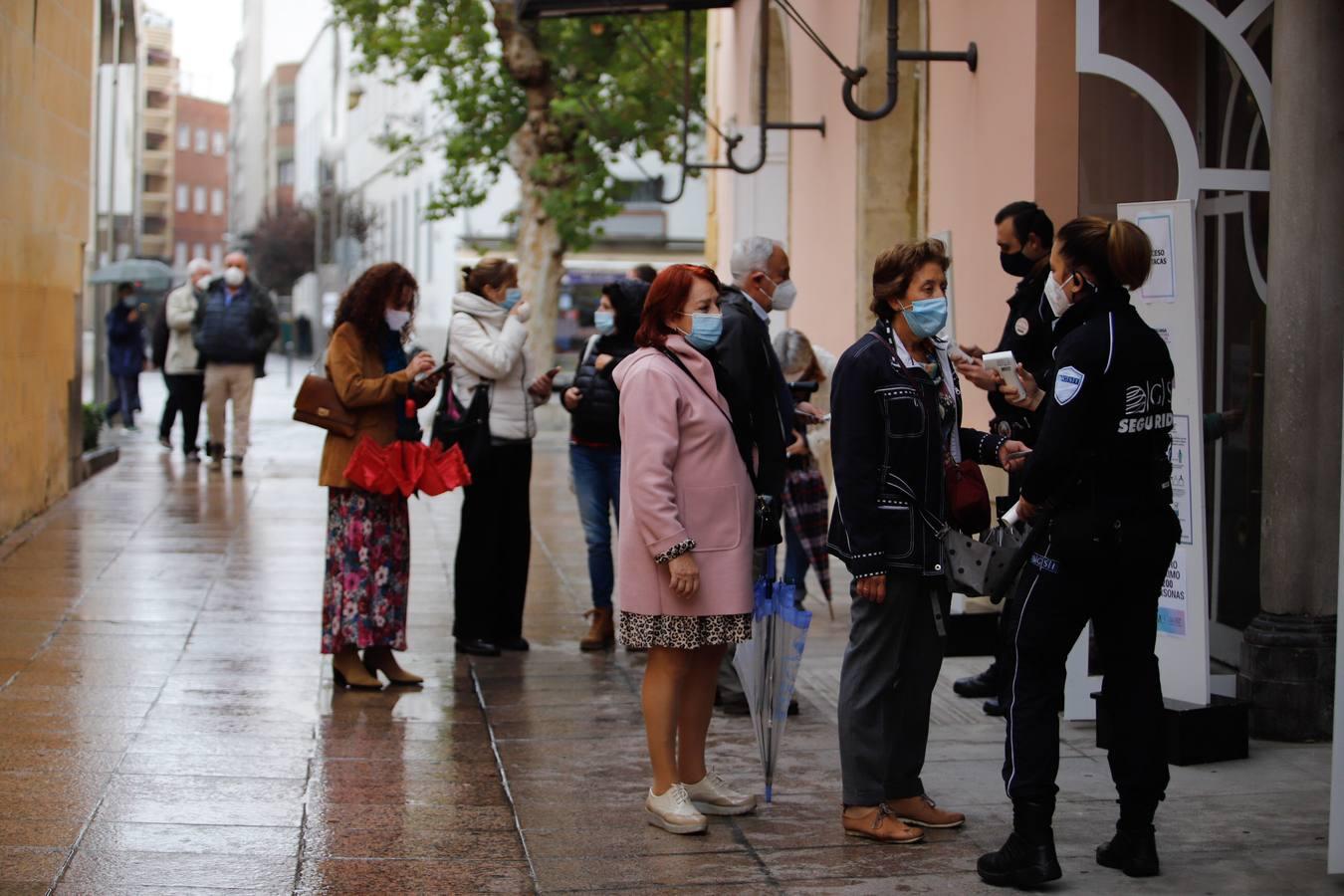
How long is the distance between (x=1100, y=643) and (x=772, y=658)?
1.16 meters

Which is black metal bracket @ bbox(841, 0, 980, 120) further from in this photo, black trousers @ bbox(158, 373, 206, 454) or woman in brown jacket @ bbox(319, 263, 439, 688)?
black trousers @ bbox(158, 373, 206, 454)

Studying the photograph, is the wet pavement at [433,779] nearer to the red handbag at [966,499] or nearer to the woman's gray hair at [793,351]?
the red handbag at [966,499]

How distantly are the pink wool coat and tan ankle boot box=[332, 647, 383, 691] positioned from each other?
257cm

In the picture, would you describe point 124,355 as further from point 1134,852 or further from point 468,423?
point 1134,852

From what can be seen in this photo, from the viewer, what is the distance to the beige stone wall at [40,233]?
12516 millimetres

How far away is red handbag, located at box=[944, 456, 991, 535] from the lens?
5.77 m

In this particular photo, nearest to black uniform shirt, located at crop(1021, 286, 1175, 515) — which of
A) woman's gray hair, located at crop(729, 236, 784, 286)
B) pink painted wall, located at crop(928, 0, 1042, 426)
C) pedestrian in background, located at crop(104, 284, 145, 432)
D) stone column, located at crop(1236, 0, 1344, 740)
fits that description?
stone column, located at crop(1236, 0, 1344, 740)

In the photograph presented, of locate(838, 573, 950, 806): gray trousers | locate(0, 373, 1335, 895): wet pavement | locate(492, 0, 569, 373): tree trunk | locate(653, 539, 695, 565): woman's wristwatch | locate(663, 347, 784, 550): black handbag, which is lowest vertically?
locate(0, 373, 1335, 895): wet pavement

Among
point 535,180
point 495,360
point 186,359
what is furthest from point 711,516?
point 535,180

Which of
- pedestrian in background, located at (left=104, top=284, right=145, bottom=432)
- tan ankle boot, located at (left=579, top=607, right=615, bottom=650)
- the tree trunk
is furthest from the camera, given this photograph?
the tree trunk

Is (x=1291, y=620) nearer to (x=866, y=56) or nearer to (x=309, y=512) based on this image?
(x=866, y=56)

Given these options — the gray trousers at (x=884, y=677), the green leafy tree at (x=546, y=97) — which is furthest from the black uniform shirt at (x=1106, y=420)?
the green leafy tree at (x=546, y=97)

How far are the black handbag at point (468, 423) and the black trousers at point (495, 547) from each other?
0.06 metres

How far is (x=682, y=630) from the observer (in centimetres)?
584
